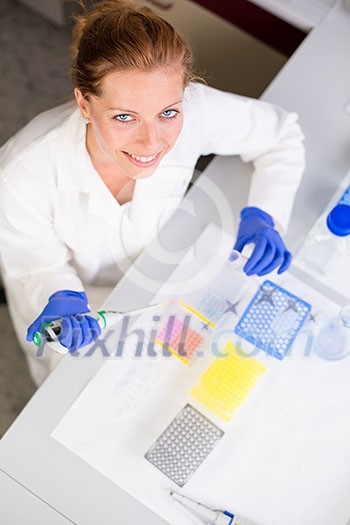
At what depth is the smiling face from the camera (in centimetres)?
91

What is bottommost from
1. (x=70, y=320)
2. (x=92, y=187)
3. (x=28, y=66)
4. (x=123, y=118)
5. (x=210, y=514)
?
(x=210, y=514)

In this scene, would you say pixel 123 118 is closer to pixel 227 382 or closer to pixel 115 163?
pixel 115 163

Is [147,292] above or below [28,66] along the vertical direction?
below

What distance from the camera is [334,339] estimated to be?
1085 millimetres

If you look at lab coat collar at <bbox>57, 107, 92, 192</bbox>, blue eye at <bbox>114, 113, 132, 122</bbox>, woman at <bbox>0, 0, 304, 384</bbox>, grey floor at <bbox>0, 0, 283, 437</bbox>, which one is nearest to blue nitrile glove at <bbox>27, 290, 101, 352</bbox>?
woman at <bbox>0, 0, 304, 384</bbox>

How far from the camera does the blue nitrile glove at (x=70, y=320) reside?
0.99 metres

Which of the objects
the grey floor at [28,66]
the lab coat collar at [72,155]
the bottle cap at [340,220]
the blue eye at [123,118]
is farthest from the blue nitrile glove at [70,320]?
the grey floor at [28,66]

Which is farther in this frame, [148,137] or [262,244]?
[262,244]

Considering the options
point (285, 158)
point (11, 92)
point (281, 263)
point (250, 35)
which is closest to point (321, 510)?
point (281, 263)

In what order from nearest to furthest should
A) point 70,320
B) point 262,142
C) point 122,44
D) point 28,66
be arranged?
point 122,44 → point 70,320 → point 262,142 → point 28,66

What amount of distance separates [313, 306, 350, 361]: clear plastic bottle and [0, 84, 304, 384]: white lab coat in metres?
0.20

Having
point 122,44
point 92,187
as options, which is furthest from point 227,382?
point 122,44

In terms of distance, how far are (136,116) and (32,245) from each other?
13.2 inches

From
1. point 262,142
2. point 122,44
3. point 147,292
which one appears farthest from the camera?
point 262,142
